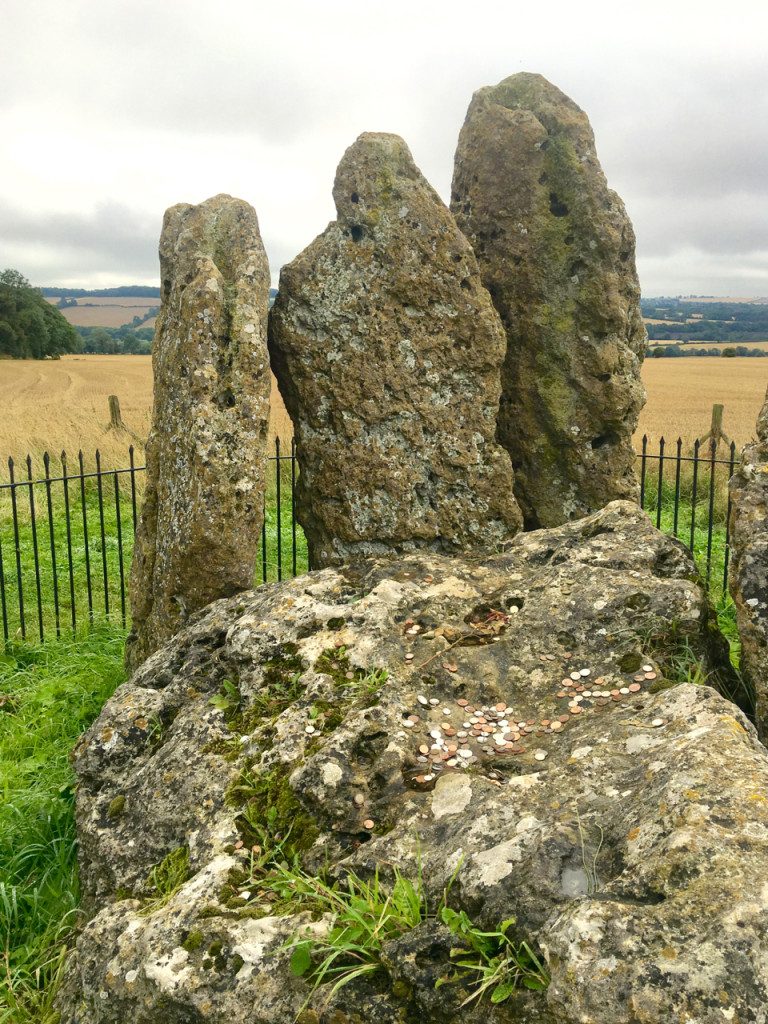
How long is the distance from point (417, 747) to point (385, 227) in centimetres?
386

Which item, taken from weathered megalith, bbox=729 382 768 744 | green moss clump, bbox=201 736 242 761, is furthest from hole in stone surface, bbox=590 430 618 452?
green moss clump, bbox=201 736 242 761

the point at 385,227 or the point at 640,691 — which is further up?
the point at 385,227

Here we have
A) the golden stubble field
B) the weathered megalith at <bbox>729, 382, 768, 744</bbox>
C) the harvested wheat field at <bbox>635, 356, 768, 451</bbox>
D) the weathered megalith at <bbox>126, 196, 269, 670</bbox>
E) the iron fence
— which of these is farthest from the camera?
the harvested wheat field at <bbox>635, 356, 768, 451</bbox>

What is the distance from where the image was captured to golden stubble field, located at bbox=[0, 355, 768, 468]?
54.5ft

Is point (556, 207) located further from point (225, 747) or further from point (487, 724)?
point (225, 747)

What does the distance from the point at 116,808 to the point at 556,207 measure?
5.52 metres

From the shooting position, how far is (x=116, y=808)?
12.3 ft

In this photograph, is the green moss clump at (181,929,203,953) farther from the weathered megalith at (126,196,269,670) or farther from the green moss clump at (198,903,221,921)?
the weathered megalith at (126,196,269,670)

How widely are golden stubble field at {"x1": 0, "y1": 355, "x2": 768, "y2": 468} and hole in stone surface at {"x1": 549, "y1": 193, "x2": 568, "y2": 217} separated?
400 inches

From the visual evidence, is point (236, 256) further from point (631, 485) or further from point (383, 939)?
point (383, 939)

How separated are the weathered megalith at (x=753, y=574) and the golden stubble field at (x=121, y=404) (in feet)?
42.3

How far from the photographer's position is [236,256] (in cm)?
559

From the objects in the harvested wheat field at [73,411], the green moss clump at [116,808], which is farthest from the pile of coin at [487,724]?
the harvested wheat field at [73,411]

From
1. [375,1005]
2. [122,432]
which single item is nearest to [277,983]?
[375,1005]
